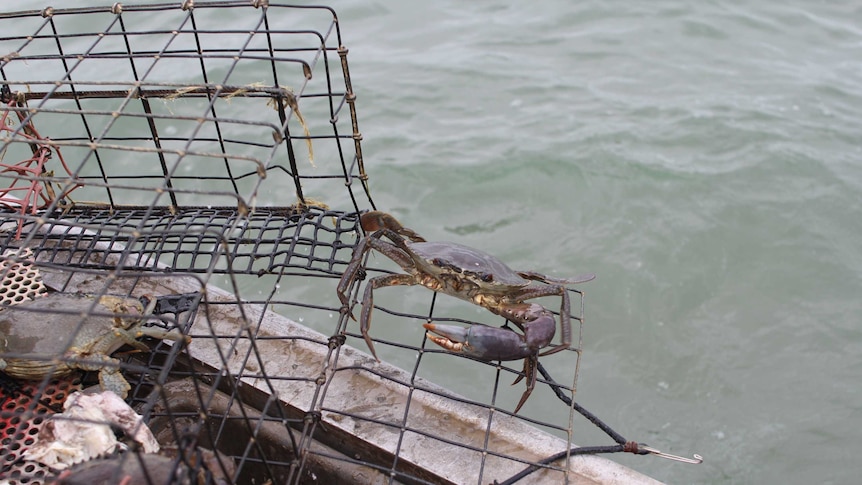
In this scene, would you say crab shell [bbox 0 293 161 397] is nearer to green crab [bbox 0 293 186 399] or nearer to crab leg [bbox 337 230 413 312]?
green crab [bbox 0 293 186 399]

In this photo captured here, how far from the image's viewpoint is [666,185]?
22.6ft

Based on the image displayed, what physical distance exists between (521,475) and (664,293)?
11.7 feet

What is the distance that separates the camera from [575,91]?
830 cm

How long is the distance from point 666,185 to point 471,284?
395cm

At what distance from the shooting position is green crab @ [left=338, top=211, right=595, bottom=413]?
124 inches

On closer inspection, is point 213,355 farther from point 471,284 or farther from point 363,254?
point 471,284

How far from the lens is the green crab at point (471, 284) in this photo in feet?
10.3

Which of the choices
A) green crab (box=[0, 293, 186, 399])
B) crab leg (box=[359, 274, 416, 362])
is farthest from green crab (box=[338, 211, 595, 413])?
green crab (box=[0, 293, 186, 399])

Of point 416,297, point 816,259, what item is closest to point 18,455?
point 416,297

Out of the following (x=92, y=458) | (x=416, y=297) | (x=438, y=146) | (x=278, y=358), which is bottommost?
(x=416, y=297)

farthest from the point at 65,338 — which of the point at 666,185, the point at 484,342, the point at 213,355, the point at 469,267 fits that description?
the point at 666,185

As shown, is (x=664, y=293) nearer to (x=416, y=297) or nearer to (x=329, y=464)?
(x=416, y=297)

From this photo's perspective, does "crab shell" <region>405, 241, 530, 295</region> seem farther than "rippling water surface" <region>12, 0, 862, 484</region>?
No

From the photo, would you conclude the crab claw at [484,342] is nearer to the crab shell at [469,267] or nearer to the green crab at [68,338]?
the crab shell at [469,267]
